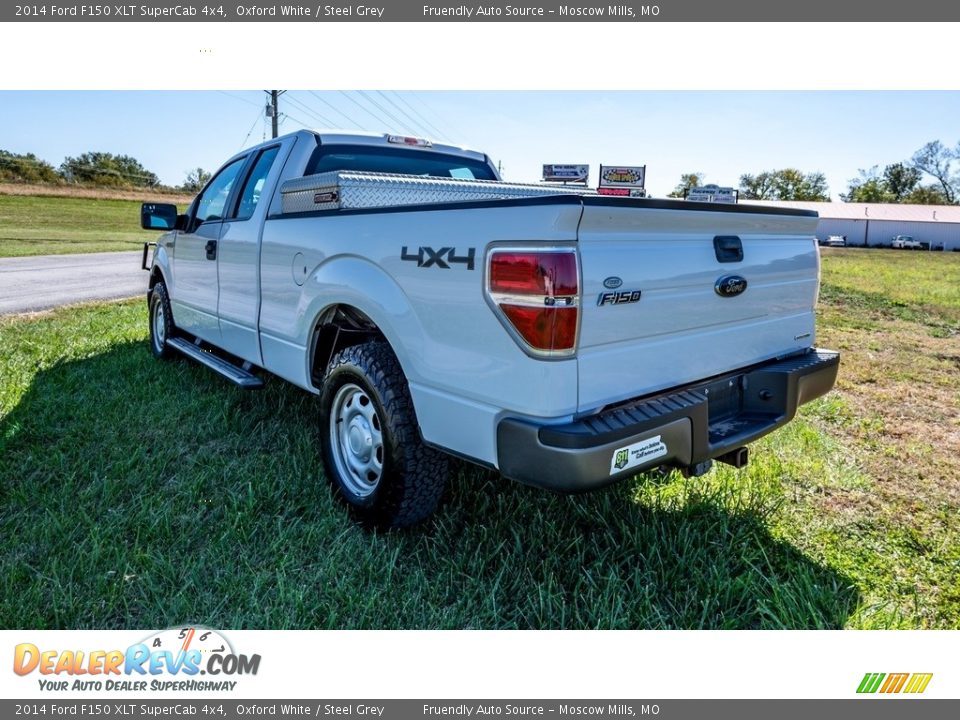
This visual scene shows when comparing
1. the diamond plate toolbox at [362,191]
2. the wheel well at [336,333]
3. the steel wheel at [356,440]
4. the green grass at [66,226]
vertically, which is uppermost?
the green grass at [66,226]

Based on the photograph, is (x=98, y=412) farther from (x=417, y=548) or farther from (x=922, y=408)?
(x=922, y=408)

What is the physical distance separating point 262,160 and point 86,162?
7025 centimetres

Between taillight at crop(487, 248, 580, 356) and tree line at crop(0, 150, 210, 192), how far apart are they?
48818 mm

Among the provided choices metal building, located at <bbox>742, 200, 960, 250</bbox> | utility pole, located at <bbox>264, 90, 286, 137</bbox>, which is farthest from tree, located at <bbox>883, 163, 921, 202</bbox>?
utility pole, located at <bbox>264, 90, 286, 137</bbox>

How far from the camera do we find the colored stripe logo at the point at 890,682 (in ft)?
7.38

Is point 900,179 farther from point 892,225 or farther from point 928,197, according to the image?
point 892,225

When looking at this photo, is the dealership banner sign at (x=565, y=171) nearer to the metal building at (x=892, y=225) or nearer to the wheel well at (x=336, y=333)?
the wheel well at (x=336, y=333)

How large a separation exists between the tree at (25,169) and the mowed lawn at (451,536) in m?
56.0

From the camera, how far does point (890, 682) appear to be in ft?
7.38

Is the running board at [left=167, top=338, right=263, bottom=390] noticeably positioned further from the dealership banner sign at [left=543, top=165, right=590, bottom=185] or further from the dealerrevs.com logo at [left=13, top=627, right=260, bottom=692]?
the dealership banner sign at [left=543, top=165, right=590, bottom=185]

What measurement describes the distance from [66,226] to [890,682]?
39.0 metres

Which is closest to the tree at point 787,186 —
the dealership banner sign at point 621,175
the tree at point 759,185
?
the tree at point 759,185

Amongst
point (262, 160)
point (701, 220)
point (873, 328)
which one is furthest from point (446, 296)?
point (873, 328)

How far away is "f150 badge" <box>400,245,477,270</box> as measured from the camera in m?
2.42
